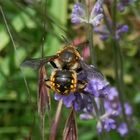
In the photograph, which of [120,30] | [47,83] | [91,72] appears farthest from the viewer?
[120,30]

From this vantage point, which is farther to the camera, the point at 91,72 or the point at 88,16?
the point at 88,16

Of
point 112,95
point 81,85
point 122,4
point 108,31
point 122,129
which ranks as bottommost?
point 122,129

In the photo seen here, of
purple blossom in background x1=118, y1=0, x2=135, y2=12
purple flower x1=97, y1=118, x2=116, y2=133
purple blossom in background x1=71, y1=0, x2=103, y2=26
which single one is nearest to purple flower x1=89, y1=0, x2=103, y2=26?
purple blossom in background x1=71, y1=0, x2=103, y2=26

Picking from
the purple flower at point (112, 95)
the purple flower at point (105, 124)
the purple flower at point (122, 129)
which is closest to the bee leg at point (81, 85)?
the purple flower at point (105, 124)

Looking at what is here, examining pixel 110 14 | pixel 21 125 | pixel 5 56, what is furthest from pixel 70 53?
pixel 5 56

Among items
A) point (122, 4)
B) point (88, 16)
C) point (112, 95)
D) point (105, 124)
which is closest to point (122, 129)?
point (112, 95)

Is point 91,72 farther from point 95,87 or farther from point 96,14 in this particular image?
point 96,14

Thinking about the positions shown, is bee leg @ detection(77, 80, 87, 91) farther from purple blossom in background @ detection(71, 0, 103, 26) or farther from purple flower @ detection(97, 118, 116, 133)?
purple flower @ detection(97, 118, 116, 133)

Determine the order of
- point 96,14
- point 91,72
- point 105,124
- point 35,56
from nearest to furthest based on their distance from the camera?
point 91,72 → point 96,14 → point 105,124 → point 35,56
